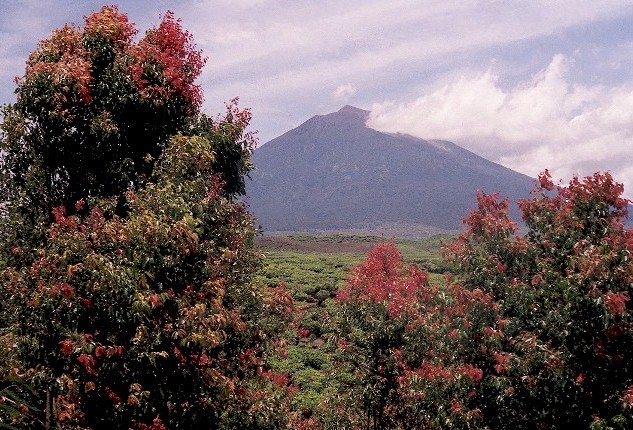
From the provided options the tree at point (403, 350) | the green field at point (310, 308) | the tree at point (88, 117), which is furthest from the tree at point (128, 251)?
the tree at point (403, 350)

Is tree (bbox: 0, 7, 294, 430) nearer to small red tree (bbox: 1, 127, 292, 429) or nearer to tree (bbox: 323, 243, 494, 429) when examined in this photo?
small red tree (bbox: 1, 127, 292, 429)

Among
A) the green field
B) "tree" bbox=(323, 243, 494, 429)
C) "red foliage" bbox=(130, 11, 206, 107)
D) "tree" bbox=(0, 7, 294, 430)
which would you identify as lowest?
the green field

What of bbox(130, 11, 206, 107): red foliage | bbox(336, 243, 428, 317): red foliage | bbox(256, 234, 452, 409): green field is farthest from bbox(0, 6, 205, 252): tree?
bbox(336, 243, 428, 317): red foliage

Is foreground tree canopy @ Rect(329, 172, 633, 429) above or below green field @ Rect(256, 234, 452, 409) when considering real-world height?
above

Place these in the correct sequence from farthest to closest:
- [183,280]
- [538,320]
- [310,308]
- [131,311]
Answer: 1. [310,308]
2. [538,320]
3. [183,280]
4. [131,311]

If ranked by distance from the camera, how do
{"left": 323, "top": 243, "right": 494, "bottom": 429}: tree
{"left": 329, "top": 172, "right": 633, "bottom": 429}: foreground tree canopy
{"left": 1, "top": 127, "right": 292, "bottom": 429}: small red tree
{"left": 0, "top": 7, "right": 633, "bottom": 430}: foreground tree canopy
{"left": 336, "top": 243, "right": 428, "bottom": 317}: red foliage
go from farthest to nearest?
{"left": 336, "top": 243, "right": 428, "bottom": 317}: red foliage, {"left": 323, "top": 243, "right": 494, "bottom": 429}: tree, {"left": 329, "top": 172, "right": 633, "bottom": 429}: foreground tree canopy, {"left": 0, "top": 7, "right": 633, "bottom": 430}: foreground tree canopy, {"left": 1, "top": 127, "right": 292, "bottom": 429}: small red tree

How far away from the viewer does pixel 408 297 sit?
17.2m

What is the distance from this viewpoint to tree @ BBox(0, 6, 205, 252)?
9539mm

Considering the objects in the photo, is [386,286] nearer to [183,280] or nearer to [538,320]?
[538,320]

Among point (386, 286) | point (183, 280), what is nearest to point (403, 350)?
point (386, 286)

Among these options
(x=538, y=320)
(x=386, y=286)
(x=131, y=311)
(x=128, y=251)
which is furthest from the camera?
(x=386, y=286)

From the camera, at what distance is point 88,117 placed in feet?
31.9

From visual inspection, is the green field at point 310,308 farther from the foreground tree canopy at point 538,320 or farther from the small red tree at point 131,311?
the small red tree at point 131,311

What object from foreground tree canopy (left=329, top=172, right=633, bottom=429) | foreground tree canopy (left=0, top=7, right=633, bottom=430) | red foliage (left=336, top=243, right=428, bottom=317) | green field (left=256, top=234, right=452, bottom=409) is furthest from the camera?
green field (left=256, top=234, right=452, bottom=409)
